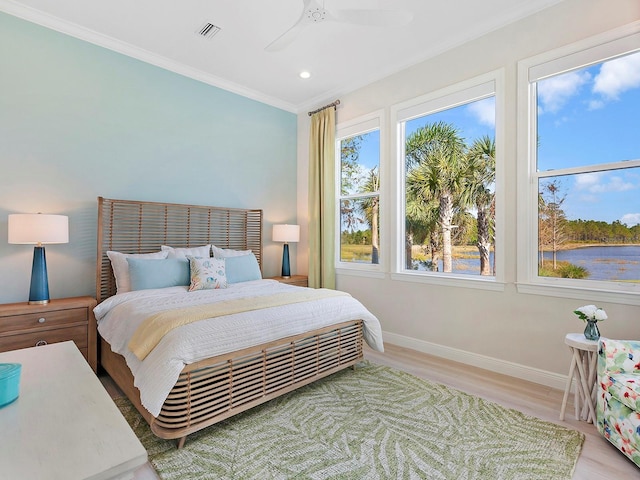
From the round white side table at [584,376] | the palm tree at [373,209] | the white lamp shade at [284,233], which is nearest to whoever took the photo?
the round white side table at [584,376]

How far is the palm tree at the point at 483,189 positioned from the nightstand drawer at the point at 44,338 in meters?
3.50

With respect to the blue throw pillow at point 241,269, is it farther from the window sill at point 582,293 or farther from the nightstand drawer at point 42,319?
the window sill at point 582,293

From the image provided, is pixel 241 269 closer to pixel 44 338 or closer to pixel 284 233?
pixel 284 233

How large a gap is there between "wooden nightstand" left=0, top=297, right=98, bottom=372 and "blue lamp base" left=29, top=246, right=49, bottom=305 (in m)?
→ 0.07

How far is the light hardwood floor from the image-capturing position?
169 cm

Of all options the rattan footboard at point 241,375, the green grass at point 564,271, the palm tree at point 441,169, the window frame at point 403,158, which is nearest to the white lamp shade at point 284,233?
the window frame at point 403,158

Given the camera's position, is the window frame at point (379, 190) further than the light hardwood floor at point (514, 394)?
Yes

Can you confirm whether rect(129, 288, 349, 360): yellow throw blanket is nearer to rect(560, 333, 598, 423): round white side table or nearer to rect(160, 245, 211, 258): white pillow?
rect(160, 245, 211, 258): white pillow

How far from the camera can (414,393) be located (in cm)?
251

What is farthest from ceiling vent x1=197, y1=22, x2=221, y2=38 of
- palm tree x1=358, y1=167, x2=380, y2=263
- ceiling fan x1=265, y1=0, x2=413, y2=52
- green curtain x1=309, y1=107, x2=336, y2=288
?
palm tree x1=358, y1=167, x2=380, y2=263

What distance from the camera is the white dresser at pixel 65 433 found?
2.46ft

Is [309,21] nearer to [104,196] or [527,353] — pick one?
[104,196]

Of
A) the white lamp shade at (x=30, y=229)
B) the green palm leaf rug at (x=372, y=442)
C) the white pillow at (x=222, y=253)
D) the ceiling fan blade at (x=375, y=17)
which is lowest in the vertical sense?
the green palm leaf rug at (x=372, y=442)

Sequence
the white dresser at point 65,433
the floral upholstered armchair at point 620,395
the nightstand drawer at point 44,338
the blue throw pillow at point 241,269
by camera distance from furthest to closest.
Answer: the blue throw pillow at point 241,269
the nightstand drawer at point 44,338
the floral upholstered armchair at point 620,395
the white dresser at point 65,433
